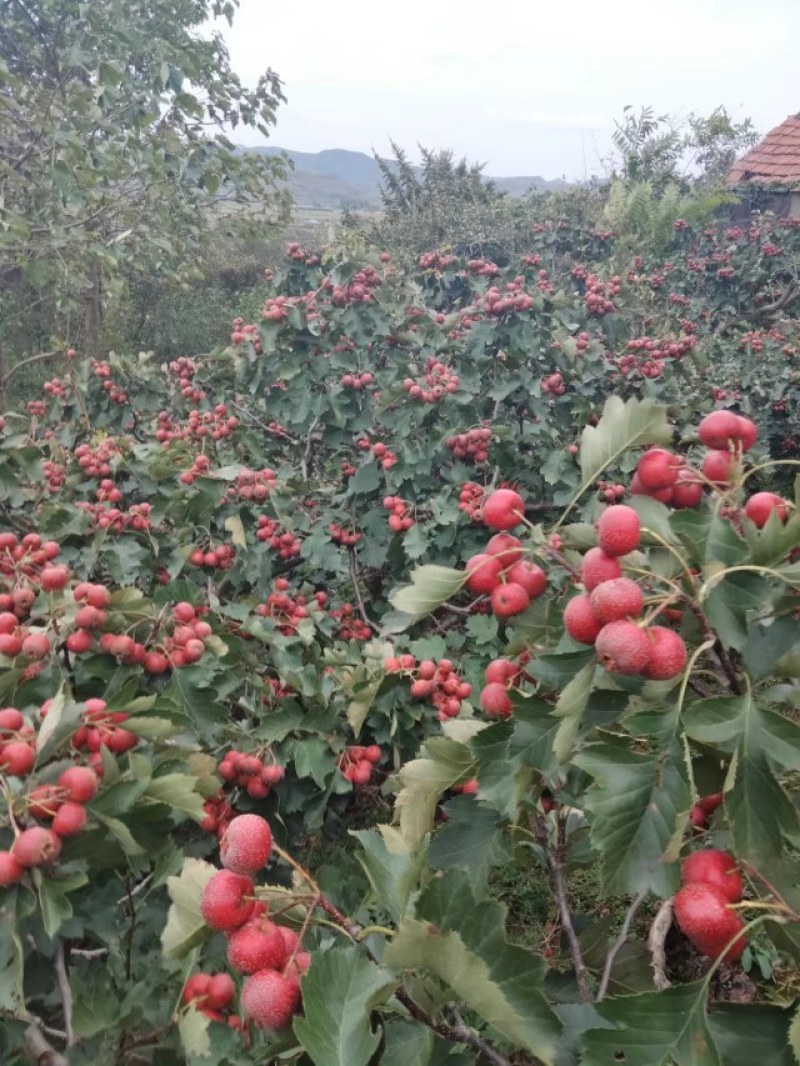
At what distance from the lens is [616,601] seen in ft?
3.00

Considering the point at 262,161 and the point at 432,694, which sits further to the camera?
the point at 262,161

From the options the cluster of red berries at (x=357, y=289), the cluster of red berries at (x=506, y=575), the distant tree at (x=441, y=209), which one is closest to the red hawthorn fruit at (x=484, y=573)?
the cluster of red berries at (x=506, y=575)

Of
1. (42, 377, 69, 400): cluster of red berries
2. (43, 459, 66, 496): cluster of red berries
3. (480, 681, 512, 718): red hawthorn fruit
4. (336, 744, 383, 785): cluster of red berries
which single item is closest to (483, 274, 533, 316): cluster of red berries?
(43, 459, 66, 496): cluster of red berries

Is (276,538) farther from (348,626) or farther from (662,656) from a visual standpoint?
(662,656)

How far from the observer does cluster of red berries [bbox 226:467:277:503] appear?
3014 millimetres

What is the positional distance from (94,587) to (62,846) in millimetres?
617

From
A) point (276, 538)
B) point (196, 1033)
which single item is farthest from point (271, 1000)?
point (276, 538)

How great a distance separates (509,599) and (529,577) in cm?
6

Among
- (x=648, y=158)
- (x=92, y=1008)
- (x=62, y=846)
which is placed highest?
(x=648, y=158)

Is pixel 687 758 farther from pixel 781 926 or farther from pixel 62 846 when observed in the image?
pixel 62 846

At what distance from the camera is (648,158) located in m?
17.0

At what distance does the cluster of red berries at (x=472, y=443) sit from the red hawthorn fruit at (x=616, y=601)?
255 centimetres

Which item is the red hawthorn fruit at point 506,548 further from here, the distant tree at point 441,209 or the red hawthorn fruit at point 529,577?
the distant tree at point 441,209

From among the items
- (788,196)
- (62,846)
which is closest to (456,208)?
(788,196)
